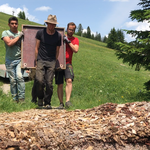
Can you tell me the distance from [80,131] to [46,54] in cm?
260

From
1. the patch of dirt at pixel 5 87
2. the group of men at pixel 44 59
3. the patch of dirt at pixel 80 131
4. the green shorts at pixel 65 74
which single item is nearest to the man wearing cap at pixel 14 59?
the group of men at pixel 44 59

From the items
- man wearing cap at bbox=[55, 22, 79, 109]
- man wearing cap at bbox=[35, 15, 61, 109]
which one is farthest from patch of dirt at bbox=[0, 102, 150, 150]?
man wearing cap at bbox=[55, 22, 79, 109]

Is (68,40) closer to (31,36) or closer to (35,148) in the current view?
(31,36)

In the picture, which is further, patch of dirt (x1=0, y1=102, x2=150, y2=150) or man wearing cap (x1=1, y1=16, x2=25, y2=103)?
man wearing cap (x1=1, y1=16, x2=25, y2=103)

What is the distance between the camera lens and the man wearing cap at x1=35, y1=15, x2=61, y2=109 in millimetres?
5391

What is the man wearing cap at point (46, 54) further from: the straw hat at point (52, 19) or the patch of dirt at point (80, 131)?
the patch of dirt at point (80, 131)

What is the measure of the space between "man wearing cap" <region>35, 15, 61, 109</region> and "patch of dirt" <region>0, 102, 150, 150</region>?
4.36 ft

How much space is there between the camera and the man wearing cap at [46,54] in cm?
539

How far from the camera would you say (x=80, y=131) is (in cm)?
360

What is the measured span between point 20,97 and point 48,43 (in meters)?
1.88

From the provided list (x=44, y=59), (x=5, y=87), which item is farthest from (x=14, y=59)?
(x=5, y=87)

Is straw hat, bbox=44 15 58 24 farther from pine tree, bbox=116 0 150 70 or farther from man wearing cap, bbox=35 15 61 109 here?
pine tree, bbox=116 0 150 70

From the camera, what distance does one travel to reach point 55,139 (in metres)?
3.32

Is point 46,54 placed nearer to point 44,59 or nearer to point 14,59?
point 44,59
